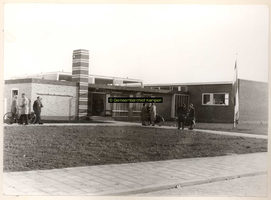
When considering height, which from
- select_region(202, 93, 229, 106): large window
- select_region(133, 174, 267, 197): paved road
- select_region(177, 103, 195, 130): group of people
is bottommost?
select_region(133, 174, 267, 197): paved road

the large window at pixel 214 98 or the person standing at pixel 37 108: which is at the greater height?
the large window at pixel 214 98

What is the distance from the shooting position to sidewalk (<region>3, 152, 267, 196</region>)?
219 inches

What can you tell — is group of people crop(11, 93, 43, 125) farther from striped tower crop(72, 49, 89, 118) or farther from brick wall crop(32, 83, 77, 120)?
striped tower crop(72, 49, 89, 118)

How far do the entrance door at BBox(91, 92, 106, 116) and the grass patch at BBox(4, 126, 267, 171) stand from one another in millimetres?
5212

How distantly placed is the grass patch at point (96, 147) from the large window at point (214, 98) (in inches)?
428

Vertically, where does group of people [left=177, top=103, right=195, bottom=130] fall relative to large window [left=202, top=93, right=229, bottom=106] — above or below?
below

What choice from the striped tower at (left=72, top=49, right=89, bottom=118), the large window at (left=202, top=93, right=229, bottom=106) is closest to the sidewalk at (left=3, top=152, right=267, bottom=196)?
the striped tower at (left=72, top=49, right=89, bottom=118)

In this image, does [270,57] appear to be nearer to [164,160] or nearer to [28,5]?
[164,160]

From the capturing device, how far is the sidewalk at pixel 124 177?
5.55 m

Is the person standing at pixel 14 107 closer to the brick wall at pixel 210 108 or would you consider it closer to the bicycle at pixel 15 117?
the bicycle at pixel 15 117

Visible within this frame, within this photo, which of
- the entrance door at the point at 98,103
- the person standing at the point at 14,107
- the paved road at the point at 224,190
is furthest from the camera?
the entrance door at the point at 98,103

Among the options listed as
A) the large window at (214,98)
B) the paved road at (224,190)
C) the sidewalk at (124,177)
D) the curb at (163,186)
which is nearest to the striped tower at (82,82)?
the sidewalk at (124,177)

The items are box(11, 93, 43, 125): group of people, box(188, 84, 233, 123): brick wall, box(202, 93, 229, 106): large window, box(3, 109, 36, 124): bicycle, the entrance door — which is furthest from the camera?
box(202, 93, 229, 106): large window

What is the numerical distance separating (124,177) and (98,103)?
12.4 m
